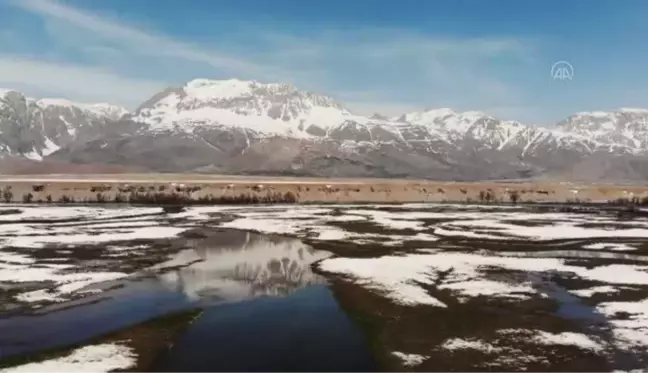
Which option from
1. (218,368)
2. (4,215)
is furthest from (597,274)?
(4,215)

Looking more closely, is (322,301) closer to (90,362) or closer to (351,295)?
(351,295)

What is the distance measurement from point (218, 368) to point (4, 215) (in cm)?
4789

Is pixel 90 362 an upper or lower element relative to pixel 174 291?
lower

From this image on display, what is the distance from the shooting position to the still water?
14.1 meters

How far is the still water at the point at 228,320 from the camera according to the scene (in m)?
14.1

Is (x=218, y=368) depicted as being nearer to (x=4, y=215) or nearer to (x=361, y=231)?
(x=361, y=231)

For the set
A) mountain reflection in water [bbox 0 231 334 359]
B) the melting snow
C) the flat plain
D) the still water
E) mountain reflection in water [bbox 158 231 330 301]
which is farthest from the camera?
mountain reflection in water [bbox 158 231 330 301]

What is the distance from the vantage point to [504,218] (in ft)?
188

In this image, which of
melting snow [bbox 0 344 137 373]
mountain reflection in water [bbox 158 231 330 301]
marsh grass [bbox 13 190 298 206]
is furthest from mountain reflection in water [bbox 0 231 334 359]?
marsh grass [bbox 13 190 298 206]

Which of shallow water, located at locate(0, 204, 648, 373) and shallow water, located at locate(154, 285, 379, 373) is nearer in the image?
shallow water, located at locate(154, 285, 379, 373)

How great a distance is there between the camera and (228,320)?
1753cm

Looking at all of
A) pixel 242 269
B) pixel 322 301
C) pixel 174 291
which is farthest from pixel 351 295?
pixel 242 269

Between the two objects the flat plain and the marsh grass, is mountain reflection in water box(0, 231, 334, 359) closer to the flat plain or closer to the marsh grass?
the flat plain

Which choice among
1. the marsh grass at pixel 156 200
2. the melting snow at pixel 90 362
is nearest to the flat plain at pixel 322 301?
the melting snow at pixel 90 362
